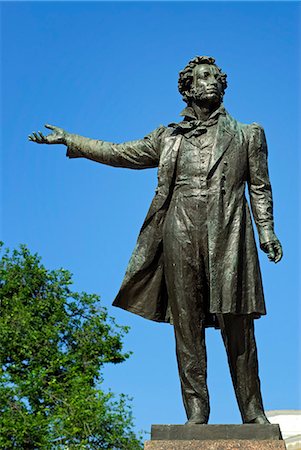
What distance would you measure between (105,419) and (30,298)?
5069 millimetres

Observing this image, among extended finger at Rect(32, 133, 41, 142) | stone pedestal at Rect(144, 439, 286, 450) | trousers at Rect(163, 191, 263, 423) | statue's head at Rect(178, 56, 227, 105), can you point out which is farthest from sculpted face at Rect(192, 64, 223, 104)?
stone pedestal at Rect(144, 439, 286, 450)

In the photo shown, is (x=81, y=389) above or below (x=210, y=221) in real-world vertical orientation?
above

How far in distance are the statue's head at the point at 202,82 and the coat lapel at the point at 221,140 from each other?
0.74ft

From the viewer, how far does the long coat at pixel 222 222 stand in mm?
8477

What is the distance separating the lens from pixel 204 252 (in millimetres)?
8586

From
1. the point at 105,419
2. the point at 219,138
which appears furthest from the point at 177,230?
the point at 105,419

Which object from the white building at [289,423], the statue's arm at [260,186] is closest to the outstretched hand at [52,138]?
the statue's arm at [260,186]

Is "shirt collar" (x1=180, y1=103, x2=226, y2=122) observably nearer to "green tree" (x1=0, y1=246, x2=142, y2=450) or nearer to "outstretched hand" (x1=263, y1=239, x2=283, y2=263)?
"outstretched hand" (x1=263, y1=239, x2=283, y2=263)

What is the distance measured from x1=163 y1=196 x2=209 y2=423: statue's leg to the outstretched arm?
77 centimetres

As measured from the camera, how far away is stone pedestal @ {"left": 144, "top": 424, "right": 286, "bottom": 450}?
7.88 meters

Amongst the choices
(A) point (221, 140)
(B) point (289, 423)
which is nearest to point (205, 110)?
(A) point (221, 140)

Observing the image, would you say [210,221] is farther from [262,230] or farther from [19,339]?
[19,339]

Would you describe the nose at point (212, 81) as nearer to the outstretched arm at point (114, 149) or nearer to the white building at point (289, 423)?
the outstretched arm at point (114, 149)

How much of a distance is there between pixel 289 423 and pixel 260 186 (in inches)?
728
